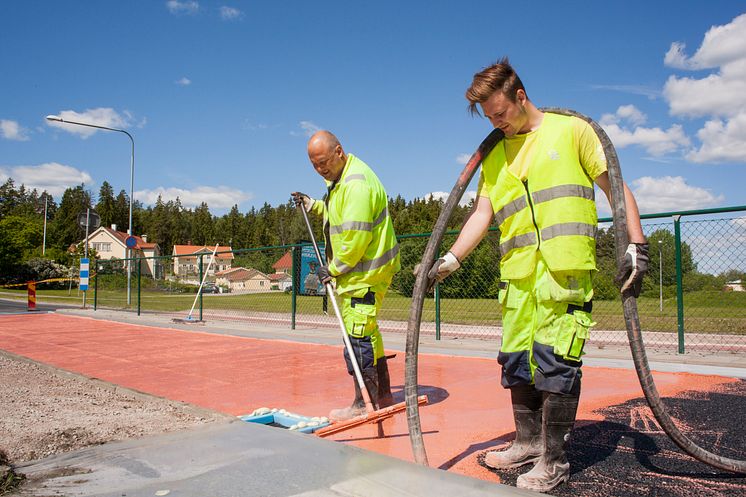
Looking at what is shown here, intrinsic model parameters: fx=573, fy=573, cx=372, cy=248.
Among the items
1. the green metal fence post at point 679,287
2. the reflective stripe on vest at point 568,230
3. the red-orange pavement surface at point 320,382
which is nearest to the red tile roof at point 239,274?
the red-orange pavement surface at point 320,382

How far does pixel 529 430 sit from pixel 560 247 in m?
0.91

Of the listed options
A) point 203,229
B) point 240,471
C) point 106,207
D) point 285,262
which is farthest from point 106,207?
point 240,471

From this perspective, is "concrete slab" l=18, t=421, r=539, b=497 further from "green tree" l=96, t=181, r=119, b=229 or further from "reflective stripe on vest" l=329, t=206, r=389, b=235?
"green tree" l=96, t=181, r=119, b=229

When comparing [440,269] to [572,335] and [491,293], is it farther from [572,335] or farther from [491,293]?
[491,293]

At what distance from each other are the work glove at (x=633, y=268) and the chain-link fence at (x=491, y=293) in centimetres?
158

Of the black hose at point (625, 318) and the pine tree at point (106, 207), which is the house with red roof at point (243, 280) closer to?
the black hose at point (625, 318)

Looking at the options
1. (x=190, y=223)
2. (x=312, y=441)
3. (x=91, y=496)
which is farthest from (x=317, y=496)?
(x=190, y=223)

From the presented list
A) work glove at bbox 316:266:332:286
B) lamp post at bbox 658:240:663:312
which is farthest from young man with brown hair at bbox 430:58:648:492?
lamp post at bbox 658:240:663:312

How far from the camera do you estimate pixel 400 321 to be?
39.6ft

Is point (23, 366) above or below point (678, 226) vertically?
below

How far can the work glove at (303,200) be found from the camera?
436 cm

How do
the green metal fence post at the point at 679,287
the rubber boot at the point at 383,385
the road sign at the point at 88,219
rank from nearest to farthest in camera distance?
the rubber boot at the point at 383,385 → the green metal fence post at the point at 679,287 → the road sign at the point at 88,219

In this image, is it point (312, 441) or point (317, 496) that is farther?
point (312, 441)

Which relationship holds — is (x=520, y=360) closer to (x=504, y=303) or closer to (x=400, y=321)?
(x=504, y=303)
